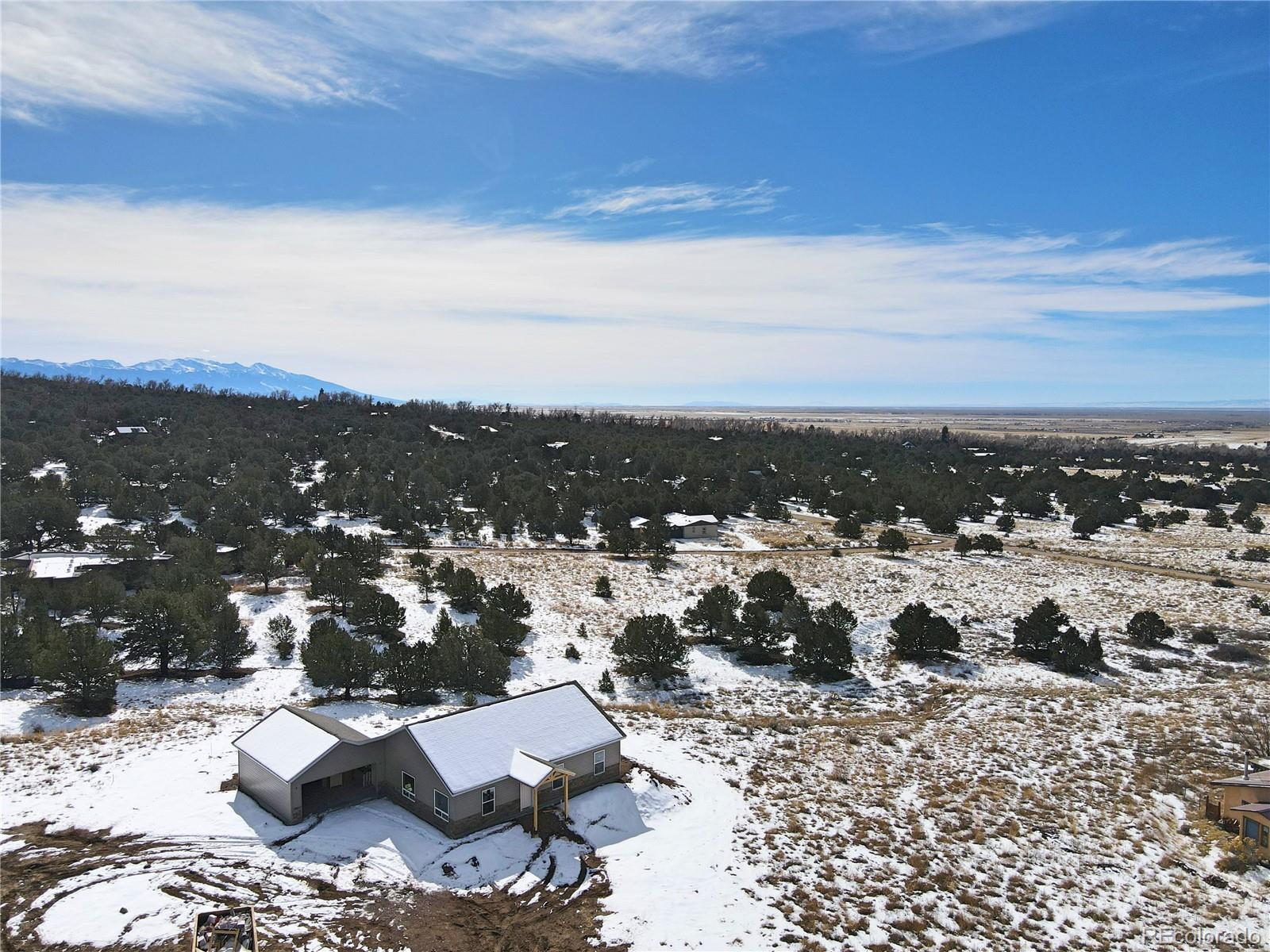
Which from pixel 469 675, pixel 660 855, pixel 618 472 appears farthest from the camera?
pixel 618 472

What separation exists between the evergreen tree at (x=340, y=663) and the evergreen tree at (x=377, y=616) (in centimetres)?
422

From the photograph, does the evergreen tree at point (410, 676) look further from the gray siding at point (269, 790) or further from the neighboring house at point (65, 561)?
the neighboring house at point (65, 561)

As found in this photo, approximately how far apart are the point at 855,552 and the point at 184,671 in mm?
42505

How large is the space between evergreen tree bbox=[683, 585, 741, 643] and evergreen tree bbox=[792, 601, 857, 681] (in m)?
3.35

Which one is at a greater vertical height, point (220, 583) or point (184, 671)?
point (220, 583)

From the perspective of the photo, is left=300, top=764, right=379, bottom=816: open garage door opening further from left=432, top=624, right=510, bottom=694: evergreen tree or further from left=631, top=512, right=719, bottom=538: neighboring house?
left=631, top=512, right=719, bottom=538: neighboring house

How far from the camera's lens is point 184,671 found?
3234cm

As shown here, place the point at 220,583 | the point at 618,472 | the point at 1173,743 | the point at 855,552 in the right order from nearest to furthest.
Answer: the point at 1173,743 < the point at 220,583 < the point at 855,552 < the point at 618,472

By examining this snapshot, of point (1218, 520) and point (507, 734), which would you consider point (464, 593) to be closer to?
point (507, 734)

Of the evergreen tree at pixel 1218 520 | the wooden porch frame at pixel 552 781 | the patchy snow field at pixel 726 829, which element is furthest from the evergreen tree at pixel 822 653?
A: the evergreen tree at pixel 1218 520

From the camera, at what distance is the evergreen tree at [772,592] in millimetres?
40000

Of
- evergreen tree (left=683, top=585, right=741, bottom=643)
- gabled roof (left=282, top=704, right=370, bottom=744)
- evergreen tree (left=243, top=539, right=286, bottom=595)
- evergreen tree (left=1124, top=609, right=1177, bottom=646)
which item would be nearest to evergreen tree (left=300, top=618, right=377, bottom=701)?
gabled roof (left=282, top=704, right=370, bottom=744)

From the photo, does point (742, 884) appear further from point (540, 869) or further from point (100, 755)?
point (100, 755)

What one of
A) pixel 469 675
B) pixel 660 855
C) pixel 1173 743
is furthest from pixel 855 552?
pixel 660 855
